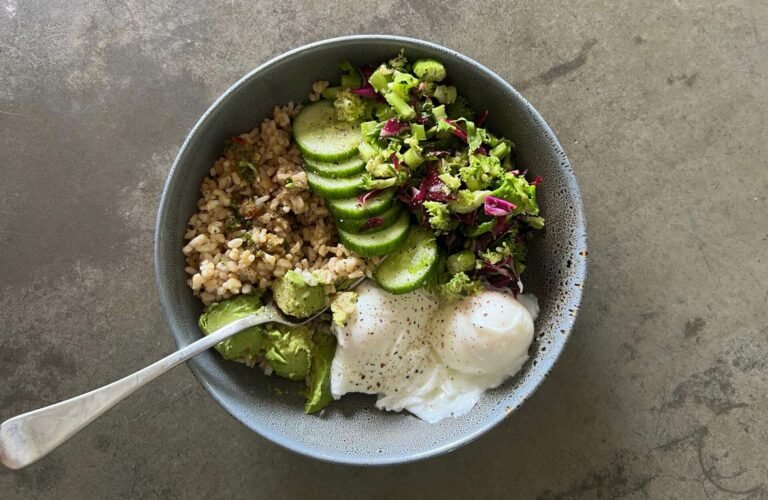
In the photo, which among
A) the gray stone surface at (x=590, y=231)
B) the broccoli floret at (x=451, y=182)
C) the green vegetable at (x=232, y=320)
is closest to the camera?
the broccoli floret at (x=451, y=182)

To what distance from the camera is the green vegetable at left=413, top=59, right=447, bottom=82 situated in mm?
2098

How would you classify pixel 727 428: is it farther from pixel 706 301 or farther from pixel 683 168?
pixel 683 168

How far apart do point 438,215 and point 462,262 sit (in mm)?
202

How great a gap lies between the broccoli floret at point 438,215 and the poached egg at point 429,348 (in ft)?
0.86

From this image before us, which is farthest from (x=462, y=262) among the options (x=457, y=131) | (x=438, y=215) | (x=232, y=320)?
(x=232, y=320)

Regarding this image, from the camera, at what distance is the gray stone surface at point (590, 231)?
2.47m

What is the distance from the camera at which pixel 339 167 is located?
2104 mm

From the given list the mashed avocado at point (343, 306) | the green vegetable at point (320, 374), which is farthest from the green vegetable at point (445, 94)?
the green vegetable at point (320, 374)

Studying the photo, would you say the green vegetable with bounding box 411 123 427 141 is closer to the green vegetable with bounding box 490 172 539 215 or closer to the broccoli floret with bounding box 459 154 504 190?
the broccoli floret with bounding box 459 154 504 190

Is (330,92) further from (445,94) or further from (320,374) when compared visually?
(320,374)

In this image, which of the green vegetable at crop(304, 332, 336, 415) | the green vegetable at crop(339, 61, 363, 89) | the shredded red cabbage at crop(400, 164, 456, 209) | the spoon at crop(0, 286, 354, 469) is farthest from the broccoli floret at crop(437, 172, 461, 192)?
the spoon at crop(0, 286, 354, 469)

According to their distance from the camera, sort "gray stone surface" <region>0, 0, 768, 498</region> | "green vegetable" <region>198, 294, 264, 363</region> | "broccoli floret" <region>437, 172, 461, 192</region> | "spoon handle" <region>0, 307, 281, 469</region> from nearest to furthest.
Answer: "spoon handle" <region>0, 307, 281, 469</region> < "broccoli floret" <region>437, 172, 461, 192</region> < "green vegetable" <region>198, 294, 264, 363</region> < "gray stone surface" <region>0, 0, 768, 498</region>

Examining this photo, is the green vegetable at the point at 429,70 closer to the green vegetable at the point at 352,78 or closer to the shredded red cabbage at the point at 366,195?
the green vegetable at the point at 352,78

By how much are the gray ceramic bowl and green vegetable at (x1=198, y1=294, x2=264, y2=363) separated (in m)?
0.06
